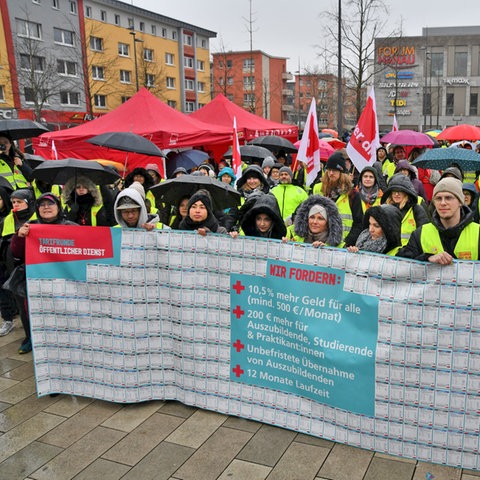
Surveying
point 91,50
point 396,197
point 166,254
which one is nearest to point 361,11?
point 396,197

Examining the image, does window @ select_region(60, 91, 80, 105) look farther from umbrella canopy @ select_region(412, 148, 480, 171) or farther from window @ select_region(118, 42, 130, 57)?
umbrella canopy @ select_region(412, 148, 480, 171)

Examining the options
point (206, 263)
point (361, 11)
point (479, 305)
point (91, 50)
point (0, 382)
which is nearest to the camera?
point (479, 305)

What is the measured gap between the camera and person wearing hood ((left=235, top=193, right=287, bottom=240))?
4527 mm

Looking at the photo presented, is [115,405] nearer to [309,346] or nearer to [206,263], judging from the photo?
[206,263]

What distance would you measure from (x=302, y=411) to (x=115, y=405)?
5.40 feet

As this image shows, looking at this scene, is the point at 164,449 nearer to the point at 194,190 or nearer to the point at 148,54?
the point at 194,190

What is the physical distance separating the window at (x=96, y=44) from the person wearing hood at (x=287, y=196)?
44645 mm

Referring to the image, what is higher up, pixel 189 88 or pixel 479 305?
pixel 189 88

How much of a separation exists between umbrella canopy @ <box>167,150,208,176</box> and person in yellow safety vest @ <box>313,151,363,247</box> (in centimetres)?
Result: 632

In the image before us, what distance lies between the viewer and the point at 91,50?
4606cm

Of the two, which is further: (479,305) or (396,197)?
(396,197)

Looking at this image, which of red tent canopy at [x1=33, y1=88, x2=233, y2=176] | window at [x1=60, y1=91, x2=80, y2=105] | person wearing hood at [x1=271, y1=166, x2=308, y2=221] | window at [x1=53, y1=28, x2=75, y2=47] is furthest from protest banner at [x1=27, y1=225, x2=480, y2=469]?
window at [x1=53, y1=28, x2=75, y2=47]

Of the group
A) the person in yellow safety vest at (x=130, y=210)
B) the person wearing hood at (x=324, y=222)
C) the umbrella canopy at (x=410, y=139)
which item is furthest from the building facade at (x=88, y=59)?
the person wearing hood at (x=324, y=222)

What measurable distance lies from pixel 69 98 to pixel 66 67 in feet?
9.10
